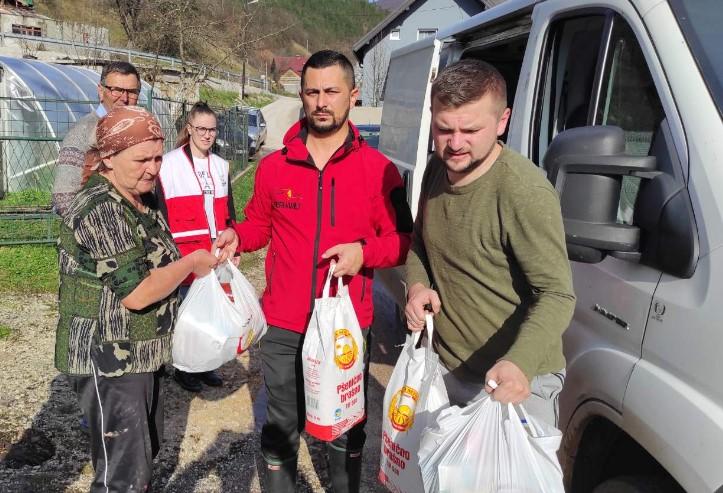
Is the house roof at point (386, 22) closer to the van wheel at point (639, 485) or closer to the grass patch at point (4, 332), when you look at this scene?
the grass patch at point (4, 332)

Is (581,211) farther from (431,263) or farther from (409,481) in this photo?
(409,481)

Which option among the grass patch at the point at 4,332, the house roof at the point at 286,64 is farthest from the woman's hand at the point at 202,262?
the house roof at the point at 286,64

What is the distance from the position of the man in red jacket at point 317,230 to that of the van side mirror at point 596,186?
2.98ft

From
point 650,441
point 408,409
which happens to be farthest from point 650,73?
point 408,409

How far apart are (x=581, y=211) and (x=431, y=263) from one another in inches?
21.1

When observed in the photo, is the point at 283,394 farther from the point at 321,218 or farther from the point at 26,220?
the point at 26,220

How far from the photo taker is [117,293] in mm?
2029

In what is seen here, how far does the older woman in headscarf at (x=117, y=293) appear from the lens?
2.02m

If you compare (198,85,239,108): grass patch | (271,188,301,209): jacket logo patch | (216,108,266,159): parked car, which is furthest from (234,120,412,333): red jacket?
(198,85,239,108): grass patch

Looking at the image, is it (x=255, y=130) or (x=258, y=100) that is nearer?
(x=255, y=130)

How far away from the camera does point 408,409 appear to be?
2.02 metres

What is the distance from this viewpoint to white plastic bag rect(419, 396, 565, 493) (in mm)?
1604

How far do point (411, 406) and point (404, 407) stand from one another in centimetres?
3

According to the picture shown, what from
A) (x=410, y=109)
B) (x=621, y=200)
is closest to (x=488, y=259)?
(x=621, y=200)
